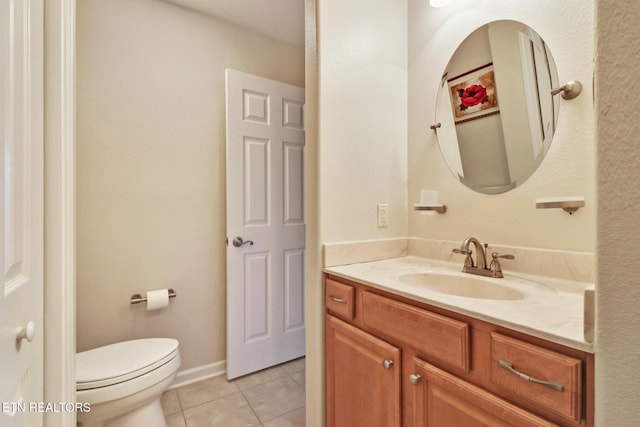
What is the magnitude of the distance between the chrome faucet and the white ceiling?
1.84 meters

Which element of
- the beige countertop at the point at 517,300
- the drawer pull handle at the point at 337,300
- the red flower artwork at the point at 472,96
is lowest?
the drawer pull handle at the point at 337,300

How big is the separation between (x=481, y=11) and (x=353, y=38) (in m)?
0.58

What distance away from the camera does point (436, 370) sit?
811mm

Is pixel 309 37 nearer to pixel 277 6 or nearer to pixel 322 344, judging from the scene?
pixel 277 6

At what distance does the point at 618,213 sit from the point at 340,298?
2.97ft

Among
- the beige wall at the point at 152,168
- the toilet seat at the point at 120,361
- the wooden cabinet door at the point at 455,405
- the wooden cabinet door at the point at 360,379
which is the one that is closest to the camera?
the wooden cabinet door at the point at 455,405

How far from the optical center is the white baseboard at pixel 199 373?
1.80 meters

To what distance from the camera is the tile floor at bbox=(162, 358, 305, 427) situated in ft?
4.92

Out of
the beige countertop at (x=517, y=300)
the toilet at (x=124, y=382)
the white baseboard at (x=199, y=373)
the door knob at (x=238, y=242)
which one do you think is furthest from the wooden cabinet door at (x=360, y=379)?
the white baseboard at (x=199, y=373)

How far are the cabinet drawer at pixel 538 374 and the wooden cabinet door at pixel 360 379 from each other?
1.09 ft
